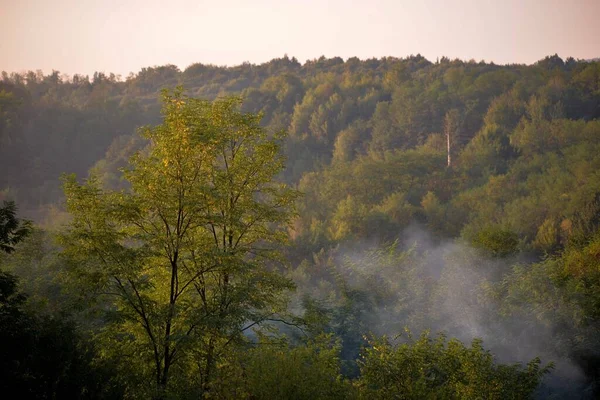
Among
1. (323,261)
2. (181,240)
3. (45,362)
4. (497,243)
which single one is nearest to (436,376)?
(181,240)

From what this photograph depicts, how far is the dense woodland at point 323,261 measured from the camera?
16750 mm

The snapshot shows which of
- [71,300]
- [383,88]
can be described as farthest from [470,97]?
[71,300]

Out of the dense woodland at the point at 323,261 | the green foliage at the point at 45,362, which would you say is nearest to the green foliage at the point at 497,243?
the dense woodland at the point at 323,261

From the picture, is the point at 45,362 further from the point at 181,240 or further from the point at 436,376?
the point at 436,376

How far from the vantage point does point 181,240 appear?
17938 millimetres

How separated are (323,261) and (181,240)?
106 feet

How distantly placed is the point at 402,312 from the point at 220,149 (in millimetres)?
21798

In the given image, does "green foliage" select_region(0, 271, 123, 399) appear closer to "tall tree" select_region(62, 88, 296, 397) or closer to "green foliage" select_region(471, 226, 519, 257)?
"tall tree" select_region(62, 88, 296, 397)

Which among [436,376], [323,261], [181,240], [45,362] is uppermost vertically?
[181,240]

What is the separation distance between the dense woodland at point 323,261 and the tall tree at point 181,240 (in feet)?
0.24

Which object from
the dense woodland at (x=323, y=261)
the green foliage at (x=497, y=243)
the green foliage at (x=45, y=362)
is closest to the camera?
the green foliage at (x=45, y=362)

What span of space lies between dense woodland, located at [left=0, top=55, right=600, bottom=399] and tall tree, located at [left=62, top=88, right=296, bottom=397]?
72 millimetres

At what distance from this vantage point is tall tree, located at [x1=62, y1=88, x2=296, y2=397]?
16.8 metres

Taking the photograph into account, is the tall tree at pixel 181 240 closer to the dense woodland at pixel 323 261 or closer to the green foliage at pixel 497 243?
the dense woodland at pixel 323 261
